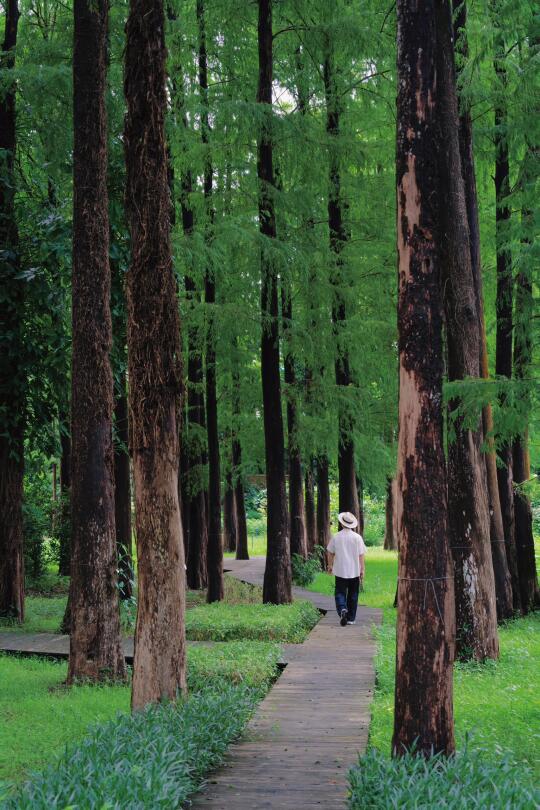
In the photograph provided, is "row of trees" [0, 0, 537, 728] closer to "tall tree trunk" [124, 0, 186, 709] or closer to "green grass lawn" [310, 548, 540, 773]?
"tall tree trunk" [124, 0, 186, 709]

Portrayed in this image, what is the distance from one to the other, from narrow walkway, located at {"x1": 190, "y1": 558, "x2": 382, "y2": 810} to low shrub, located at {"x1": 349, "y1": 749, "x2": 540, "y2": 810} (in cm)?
28

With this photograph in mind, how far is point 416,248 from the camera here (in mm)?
6172

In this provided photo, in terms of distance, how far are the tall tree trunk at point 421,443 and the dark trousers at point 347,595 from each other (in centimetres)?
804

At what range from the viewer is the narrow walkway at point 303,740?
575 centimetres

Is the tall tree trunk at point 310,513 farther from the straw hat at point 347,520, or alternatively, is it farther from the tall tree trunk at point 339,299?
the straw hat at point 347,520

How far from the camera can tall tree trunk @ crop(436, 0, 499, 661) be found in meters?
11.1

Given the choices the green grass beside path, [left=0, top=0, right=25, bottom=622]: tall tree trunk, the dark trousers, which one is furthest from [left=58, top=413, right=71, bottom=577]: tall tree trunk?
the green grass beside path

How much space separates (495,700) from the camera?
9.05m

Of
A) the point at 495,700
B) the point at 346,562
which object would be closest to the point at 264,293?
the point at 346,562

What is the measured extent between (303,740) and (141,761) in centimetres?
219

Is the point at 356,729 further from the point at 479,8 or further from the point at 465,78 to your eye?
the point at 479,8

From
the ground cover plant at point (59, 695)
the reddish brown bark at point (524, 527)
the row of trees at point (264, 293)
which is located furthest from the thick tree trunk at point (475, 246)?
the ground cover plant at point (59, 695)

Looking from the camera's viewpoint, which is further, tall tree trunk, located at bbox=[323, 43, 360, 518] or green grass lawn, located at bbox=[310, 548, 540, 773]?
tall tree trunk, located at bbox=[323, 43, 360, 518]

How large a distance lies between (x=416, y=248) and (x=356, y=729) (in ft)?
14.2
